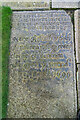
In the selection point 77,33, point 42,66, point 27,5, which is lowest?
point 42,66

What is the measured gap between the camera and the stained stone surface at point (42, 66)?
2551 mm

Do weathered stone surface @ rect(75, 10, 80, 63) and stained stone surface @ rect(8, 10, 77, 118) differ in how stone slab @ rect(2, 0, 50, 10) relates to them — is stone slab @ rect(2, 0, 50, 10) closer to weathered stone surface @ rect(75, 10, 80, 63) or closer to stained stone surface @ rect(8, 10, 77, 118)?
stained stone surface @ rect(8, 10, 77, 118)

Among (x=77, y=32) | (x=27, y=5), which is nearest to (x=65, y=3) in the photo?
(x=77, y=32)

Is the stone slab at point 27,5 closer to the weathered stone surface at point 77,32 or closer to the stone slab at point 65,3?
the stone slab at point 65,3

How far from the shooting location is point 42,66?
8.68 feet

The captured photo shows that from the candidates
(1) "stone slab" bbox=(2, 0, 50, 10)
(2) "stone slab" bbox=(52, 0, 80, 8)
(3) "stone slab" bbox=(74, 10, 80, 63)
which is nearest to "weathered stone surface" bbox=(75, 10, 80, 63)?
(3) "stone slab" bbox=(74, 10, 80, 63)

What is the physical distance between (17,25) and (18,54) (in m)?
0.50

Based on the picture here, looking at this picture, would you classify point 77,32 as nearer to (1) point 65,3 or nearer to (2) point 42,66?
(1) point 65,3

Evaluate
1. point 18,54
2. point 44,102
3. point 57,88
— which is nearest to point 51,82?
point 57,88

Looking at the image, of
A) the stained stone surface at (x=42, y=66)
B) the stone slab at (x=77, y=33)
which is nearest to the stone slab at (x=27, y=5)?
the stained stone surface at (x=42, y=66)

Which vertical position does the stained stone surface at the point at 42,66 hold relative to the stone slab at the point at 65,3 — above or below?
below

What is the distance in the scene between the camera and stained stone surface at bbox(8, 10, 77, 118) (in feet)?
8.37

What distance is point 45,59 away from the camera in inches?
105

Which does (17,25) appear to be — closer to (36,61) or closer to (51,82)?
(36,61)
